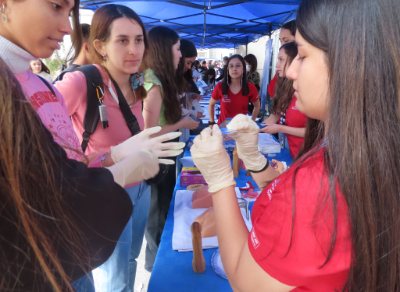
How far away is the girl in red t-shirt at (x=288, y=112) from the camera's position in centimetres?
267

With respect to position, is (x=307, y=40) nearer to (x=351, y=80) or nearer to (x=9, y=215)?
(x=351, y=80)

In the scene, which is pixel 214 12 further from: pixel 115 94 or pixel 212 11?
pixel 115 94

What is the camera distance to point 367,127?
0.64 metres

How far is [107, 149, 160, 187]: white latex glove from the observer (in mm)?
928

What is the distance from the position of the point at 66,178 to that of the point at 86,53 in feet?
5.24

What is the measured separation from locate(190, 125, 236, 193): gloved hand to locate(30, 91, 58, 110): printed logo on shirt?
64 centimetres

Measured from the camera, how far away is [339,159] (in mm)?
650

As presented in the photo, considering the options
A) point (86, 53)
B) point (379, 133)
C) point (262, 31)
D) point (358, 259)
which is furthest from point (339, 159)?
point (262, 31)

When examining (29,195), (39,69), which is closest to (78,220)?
(29,195)

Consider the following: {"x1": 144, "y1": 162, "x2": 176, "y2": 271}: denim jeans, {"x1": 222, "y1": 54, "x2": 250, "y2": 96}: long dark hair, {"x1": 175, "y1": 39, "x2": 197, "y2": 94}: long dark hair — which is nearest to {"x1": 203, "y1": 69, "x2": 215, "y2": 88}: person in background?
{"x1": 222, "y1": 54, "x2": 250, "y2": 96}: long dark hair

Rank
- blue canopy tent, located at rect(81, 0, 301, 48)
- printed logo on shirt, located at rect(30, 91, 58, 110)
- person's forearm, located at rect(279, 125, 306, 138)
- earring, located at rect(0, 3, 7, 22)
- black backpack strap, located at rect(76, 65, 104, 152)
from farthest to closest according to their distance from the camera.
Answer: blue canopy tent, located at rect(81, 0, 301, 48) < person's forearm, located at rect(279, 125, 306, 138) < black backpack strap, located at rect(76, 65, 104, 152) < printed logo on shirt, located at rect(30, 91, 58, 110) < earring, located at rect(0, 3, 7, 22)

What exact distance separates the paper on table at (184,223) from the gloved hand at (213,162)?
503 mm

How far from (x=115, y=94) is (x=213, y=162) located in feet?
3.31

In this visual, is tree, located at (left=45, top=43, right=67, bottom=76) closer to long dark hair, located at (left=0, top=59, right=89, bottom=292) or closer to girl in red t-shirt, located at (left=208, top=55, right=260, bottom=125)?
long dark hair, located at (left=0, top=59, right=89, bottom=292)
